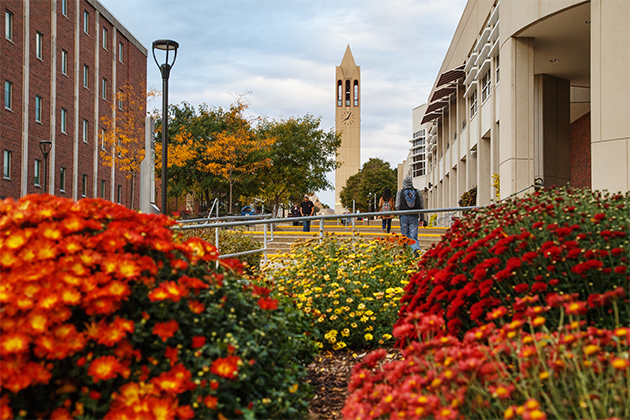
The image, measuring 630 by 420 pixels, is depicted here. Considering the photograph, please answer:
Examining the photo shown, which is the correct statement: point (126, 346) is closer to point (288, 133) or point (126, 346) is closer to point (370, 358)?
point (370, 358)

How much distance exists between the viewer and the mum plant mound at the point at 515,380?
2109 millimetres

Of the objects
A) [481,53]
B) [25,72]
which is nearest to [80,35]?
[25,72]

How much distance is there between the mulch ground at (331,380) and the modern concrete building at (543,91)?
7586 mm

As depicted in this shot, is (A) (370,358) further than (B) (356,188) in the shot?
No

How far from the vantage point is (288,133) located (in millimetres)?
36250

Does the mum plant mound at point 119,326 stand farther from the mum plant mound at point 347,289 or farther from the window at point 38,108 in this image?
the window at point 38,108

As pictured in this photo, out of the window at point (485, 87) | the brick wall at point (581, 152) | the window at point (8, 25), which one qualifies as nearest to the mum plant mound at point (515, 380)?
the brick wall at point (581, 152)

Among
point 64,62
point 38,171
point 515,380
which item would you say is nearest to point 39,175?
point 38,171

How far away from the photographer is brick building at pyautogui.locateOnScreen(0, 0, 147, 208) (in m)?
25.5

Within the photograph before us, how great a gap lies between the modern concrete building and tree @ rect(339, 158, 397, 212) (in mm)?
51887

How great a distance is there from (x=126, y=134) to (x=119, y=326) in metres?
29.6

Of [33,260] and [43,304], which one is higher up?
[33,260]

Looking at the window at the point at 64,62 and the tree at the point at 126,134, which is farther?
the window at the point at 64,62

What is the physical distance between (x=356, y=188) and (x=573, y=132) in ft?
214
